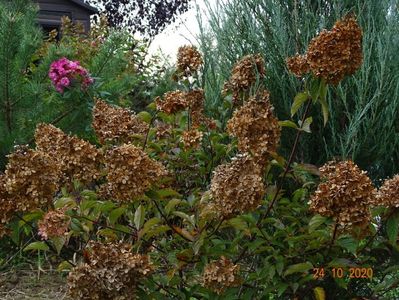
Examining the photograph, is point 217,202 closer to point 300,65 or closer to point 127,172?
point 127,172

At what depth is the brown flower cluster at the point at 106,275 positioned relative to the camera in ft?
6.98

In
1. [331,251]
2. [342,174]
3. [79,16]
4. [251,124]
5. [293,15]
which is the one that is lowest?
[331,251]

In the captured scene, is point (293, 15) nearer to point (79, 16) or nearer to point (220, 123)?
point (220, 123)

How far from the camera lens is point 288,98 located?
3215 millimetres

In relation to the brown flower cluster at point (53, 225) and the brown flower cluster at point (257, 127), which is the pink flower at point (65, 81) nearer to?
the brown flower cluster at point (53, 225)

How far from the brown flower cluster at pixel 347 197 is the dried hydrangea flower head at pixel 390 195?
0.12 metres

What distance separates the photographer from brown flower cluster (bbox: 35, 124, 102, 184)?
2.41 m

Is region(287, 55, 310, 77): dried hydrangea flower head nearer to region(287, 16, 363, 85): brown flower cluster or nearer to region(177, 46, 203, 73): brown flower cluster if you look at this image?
region(287, 16, 363, 85): brown flower cluster

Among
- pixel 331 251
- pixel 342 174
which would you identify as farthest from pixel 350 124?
pixel 342 174

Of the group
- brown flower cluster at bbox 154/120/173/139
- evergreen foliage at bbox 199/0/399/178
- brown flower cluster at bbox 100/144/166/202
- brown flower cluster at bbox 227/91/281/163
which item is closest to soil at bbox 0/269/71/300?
brown flower cluster at bbox 154/120/173/139

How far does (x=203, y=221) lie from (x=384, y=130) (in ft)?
3.57

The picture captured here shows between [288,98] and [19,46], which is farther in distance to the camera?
[19,46]

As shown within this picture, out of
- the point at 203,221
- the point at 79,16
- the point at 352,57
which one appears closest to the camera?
the point at 352,57
